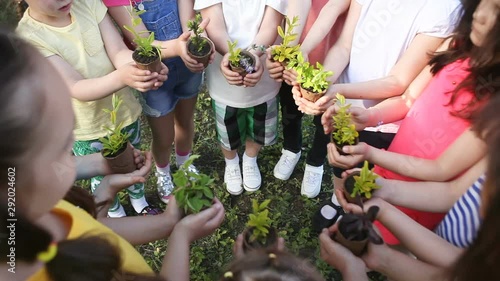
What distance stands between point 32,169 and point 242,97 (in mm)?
1869

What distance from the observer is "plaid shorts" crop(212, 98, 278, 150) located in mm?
2900

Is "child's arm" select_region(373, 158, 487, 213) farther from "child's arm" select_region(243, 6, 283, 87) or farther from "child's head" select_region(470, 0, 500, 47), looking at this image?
"child's arm" select_region(243, 6, 283, 87)

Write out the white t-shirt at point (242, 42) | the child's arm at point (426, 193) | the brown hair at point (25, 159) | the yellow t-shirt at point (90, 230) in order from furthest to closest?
1. the white t-shirt at point (242, 42)
2. the child's arm at point (426, 193)
3. the yellow t-shirt at point (90, 230)
4. the brown hair at point (25, 159)

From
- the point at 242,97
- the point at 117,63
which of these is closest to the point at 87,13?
the point at 117,63

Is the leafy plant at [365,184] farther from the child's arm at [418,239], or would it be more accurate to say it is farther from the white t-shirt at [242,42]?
the white t-shirt at [242,42]

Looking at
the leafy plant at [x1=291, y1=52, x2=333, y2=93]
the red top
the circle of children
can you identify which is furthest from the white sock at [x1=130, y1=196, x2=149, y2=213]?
the leafy plant at [x1=291, y1=52, x2=333, y2=93]

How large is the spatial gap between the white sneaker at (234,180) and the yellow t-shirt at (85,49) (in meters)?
0.98

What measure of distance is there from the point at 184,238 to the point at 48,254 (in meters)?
0.65

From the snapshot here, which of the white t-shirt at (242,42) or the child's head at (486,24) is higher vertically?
the child's head at (486,24)

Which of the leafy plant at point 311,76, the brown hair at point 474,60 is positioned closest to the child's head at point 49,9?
the leafy plant at point 311,76

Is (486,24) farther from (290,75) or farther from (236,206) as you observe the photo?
(236,206)

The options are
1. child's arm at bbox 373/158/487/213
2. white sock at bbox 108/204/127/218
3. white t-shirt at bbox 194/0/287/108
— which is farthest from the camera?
white sock at bbox 108/204/127/218

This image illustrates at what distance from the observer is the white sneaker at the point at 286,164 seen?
133 inches

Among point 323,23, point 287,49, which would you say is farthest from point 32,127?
point 323,23
